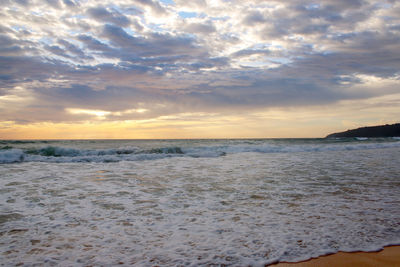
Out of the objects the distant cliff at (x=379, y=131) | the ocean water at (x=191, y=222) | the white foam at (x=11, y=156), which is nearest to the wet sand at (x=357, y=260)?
the ocean water at (x=191, y=222)

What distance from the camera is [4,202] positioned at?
479cm

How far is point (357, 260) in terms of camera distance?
265 cm

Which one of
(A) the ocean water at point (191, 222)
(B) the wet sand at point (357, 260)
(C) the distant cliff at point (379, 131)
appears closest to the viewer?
(B) the wet sand at point (357, 260)

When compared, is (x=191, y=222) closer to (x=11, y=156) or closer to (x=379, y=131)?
(x=11, y=156)

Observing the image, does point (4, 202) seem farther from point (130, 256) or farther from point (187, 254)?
point (187, 254)

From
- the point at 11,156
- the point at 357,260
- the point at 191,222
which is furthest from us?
the point at 11,156

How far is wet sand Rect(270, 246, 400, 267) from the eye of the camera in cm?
257

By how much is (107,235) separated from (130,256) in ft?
2.31

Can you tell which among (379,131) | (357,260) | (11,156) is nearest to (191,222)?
(357,260)

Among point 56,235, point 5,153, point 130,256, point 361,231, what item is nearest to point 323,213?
point 361,231

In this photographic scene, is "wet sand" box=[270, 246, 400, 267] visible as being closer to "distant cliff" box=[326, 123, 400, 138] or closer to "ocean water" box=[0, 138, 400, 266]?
"ocean water" box=[0, 138, 400, 266]

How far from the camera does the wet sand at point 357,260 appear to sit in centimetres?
257

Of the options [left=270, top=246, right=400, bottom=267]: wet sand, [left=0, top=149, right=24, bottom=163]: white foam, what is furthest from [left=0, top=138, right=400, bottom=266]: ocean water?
[left=0, top=149, right=24, bottom=163]: white foam

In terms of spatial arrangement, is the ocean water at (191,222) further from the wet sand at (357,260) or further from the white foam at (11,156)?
the white foam at (11,156)
